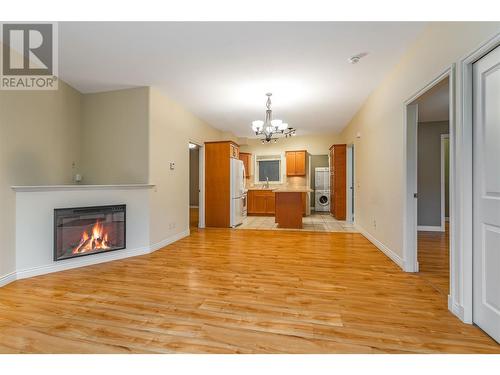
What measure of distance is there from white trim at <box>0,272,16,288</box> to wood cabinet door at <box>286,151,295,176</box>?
7.09 meters

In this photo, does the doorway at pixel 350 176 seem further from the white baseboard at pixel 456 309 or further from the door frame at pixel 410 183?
the white baseboard at pixel 456 309

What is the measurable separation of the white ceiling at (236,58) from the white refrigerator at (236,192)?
6.09 feet

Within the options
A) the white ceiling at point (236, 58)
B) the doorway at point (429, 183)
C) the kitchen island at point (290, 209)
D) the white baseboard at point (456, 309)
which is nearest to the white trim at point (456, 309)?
the white baseboard at point (456, 309)

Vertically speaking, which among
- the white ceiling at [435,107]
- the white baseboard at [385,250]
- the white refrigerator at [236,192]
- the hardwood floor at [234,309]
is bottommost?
the hardwood floor at [234,309]

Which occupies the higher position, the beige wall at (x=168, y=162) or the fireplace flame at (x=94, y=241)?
the beige wall at (x=168, y=162)

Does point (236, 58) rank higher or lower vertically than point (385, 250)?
higher

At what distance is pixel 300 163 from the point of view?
823cm

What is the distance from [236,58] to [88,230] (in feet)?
10.3

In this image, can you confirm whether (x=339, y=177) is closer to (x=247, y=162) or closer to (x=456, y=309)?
(x=247, y=162)

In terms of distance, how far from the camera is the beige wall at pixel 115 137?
396cm

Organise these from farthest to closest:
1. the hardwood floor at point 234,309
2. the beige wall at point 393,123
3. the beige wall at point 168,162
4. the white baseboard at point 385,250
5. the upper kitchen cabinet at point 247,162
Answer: the upper kitchen cabinet at point 247,162 → the beige wall at point 168,162 → the white baseboard at point 385,250 → the beige wall at point 393,123 → the hardwood floor at point 234,309

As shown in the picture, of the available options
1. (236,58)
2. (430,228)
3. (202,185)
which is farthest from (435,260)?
(202,185)
